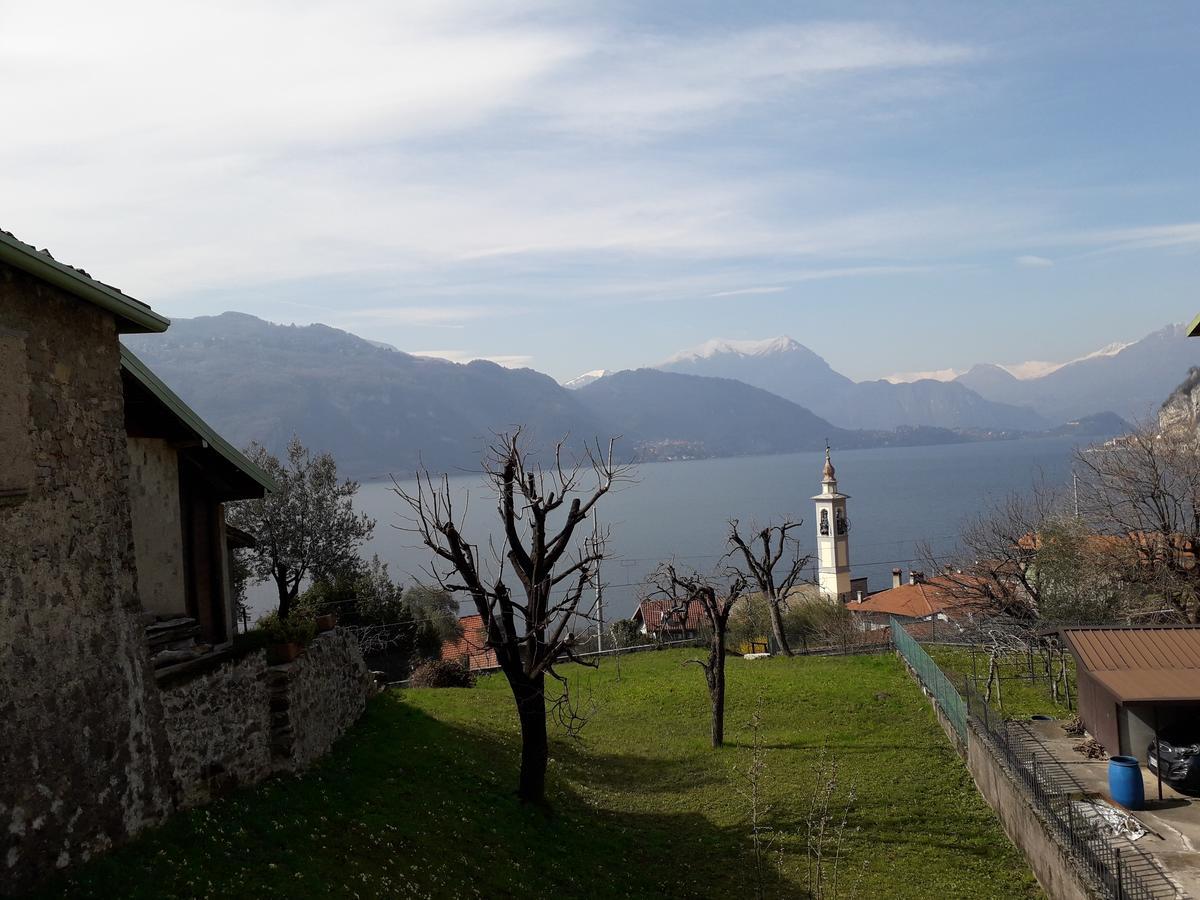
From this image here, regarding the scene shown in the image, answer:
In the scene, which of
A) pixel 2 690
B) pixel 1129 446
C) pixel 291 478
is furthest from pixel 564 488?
pixel 291 478

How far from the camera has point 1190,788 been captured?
15.3m

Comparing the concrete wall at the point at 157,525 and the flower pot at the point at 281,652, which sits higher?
the concrete wall at the point at 157,525

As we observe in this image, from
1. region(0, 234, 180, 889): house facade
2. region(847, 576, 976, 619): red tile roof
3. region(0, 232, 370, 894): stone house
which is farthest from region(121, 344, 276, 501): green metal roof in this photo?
region(847, 576, 976, 619): red tile roof

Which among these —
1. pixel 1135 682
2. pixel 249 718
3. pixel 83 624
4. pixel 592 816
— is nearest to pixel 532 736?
pixel 592 816

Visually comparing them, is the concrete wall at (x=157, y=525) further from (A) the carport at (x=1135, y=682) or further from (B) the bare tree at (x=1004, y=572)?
(B) the bare tree at (x=1004, y=572)

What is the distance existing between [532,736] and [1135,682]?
36.5 feet

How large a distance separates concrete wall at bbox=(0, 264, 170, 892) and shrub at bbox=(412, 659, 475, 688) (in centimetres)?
1850

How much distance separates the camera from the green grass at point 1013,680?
22.5 metres

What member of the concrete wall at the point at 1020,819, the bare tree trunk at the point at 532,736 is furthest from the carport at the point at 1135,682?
the bare tree trunk at the point at 532,736

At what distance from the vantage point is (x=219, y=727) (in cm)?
1180

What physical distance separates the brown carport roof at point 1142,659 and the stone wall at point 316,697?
45.1 ft

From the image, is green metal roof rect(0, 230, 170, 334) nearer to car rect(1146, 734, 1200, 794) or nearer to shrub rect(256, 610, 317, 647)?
shrub rect(256, 610, 317, 647)

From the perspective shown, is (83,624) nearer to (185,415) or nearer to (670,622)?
(185,415)

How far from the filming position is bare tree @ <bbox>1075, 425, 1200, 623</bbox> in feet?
83.1
